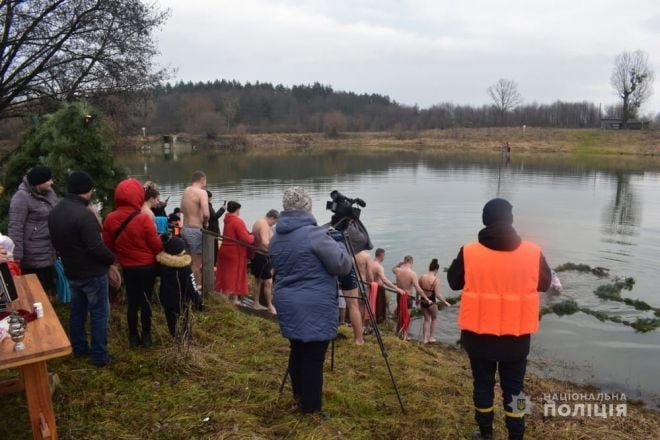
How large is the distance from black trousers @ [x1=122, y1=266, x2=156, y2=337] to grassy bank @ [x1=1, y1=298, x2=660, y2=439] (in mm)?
240

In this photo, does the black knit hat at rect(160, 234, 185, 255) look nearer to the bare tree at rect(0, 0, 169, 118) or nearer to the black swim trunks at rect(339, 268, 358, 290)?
the black swim trunks at rect(339, 268, 358, 290)

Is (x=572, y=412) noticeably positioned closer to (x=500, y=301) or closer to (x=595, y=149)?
(x=500, y=301)

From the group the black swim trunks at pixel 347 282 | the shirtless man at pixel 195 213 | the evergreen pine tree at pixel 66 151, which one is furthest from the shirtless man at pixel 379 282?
the evergreen pine tree at pixel 66 151

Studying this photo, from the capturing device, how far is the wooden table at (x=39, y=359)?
3061 mm

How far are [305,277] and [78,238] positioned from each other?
2203 millimetres

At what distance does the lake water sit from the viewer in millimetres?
10383

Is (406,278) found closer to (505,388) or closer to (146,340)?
(146,340)

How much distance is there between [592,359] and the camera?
10.0 metres

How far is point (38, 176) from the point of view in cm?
483

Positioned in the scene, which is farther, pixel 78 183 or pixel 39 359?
pixel 78 183

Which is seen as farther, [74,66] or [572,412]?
[74,66]

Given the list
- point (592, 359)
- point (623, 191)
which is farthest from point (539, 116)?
point (592, 359)

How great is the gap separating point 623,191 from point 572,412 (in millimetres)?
32871

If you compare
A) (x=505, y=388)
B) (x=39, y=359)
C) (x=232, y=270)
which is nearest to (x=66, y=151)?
(x=232, y=270)
